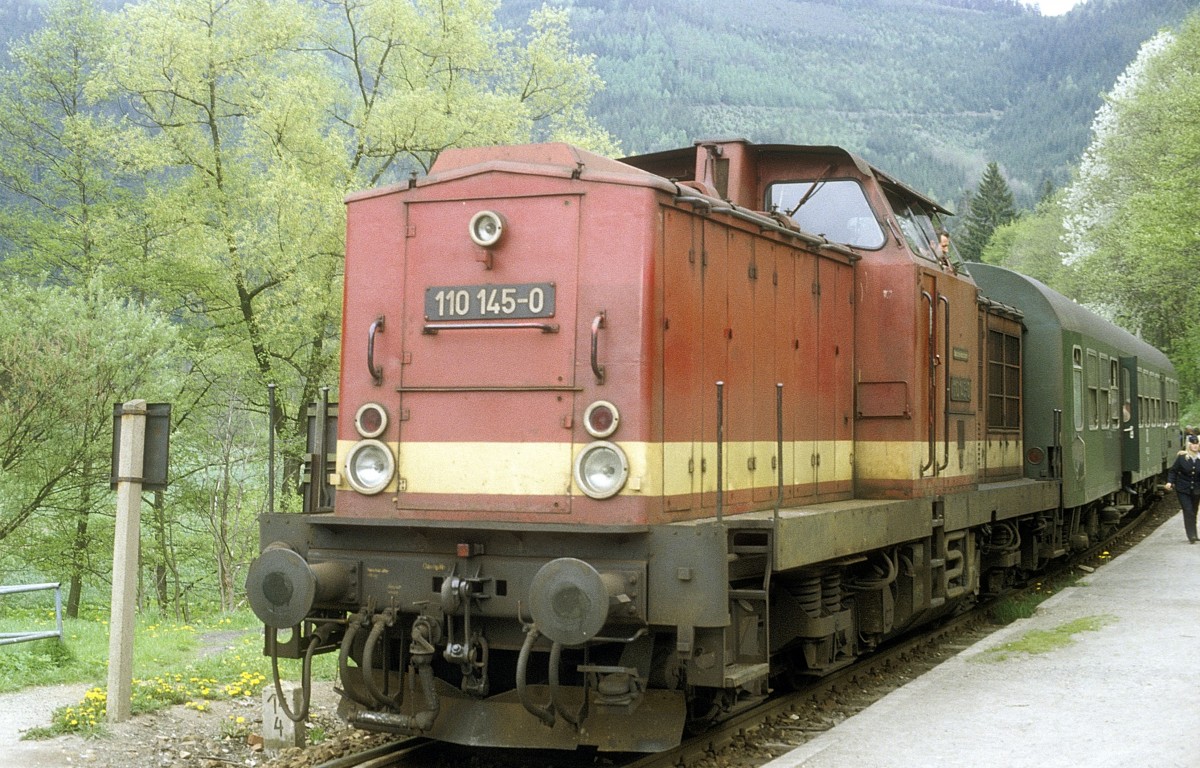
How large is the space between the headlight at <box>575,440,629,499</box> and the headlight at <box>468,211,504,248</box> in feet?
3.98

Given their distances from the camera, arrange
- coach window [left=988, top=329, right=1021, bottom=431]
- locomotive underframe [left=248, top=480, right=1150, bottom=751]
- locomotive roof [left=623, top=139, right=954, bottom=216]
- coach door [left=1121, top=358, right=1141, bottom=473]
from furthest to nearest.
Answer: coach door [left=1121, top=358, right=1141, bottom=473] → coach window [left=988, top=329, right=1021, bottom=431] → locomotive roof [left=623, top=139, right=954, bottom=216] → locomotive underframe [left=248, top=480, right=1150, bottom=751]

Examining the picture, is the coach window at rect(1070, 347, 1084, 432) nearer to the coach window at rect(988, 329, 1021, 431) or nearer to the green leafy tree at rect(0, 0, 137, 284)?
the coach window at rect(988, 329, 1021, 431)

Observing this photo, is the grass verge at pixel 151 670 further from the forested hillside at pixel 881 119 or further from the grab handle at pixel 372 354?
the forested hillside at pixel 881 119

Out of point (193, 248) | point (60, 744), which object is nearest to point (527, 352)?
point (60, 744)

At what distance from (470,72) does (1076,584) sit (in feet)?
49.6

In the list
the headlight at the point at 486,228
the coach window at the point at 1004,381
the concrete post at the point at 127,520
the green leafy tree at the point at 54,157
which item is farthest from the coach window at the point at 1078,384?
the green leafy tree at the point at 54,157

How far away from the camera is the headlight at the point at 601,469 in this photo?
565cm

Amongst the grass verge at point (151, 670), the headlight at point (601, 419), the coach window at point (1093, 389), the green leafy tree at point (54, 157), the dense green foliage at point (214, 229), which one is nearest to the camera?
the headlight at point (601, 419)

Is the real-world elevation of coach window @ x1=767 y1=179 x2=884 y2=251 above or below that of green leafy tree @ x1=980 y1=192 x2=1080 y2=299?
below

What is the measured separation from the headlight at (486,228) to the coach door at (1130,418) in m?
13.6

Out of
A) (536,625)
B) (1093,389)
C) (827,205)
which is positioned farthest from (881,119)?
(536,625)

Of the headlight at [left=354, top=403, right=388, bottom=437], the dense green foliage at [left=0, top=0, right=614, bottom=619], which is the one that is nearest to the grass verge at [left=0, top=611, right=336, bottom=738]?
the headlight at [left=354, top=403, right=388, bottom=437]

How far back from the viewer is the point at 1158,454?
21.0 metres

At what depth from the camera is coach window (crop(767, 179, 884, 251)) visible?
816 centimetres
